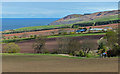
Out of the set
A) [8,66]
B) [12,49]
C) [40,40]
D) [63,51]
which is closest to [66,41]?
[63,51]

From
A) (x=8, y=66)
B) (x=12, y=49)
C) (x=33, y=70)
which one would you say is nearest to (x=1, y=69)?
(x=8, y=66)

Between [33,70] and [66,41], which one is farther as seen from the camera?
[66,41]

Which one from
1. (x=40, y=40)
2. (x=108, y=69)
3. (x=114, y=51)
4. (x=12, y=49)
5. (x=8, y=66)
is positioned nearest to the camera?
(x=108, y=69)

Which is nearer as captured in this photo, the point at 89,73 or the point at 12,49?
the point at 89,73

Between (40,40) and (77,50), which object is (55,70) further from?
(40,40)

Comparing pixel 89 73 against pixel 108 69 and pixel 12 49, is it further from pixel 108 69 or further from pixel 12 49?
pixel 12 49

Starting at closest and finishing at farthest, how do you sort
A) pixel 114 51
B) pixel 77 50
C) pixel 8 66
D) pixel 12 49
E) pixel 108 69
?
pixel 108 69
pixel 8 66
pixel 114 51
pixel 12 49
pixel 77 50

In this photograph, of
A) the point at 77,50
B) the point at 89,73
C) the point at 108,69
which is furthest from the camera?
the point at 77,50

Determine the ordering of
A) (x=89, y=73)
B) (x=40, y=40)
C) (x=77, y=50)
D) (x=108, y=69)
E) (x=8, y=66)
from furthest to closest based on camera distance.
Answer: (x=40, y=40), (x=77, y=50), (x=8, y=66), (x=108, y=69), (x=89, y=73)

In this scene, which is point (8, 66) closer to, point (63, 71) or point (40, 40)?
point (63, 71)
